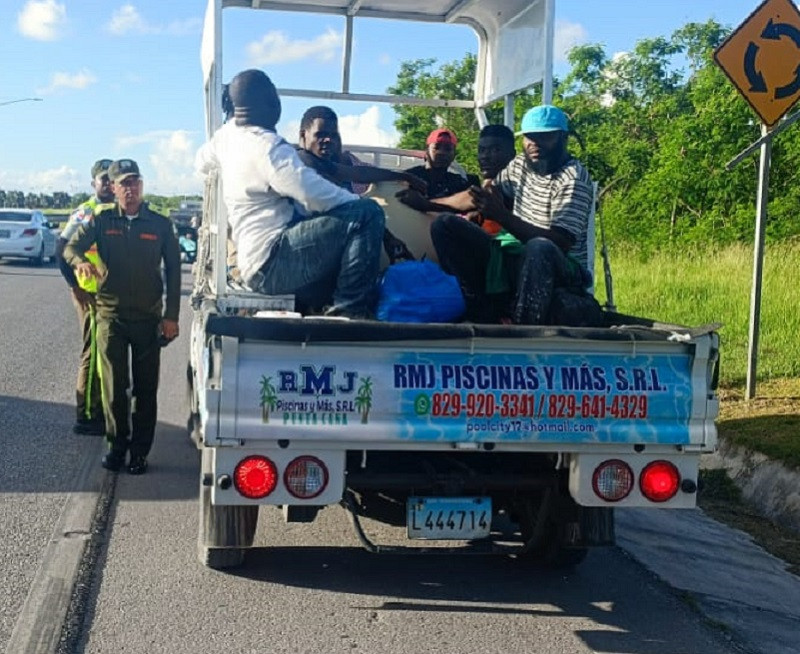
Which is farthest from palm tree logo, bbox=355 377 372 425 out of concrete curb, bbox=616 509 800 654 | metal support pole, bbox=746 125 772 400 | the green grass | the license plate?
the green grass

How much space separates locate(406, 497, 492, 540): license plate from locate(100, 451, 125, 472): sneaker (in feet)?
9.85

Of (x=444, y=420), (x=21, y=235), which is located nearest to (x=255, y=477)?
(x=444, y=420)

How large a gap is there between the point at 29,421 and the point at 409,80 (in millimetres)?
5653

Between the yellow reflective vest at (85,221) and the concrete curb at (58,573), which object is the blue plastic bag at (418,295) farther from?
the yellow reflective vest at (85,221)

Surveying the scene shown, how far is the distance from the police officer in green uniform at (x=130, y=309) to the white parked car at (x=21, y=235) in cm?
2308

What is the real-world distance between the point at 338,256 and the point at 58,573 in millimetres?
1992

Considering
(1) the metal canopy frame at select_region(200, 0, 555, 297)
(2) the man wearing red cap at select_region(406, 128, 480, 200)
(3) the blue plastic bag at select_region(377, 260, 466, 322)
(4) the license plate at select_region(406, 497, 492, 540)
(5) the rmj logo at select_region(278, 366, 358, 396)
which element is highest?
(1) the metal canopy frame at select_region(200, 0, 555, 297)

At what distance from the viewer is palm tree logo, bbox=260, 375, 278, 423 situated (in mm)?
4469

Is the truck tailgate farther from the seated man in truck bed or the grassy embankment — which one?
the grassy embankment

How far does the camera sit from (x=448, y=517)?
4.89 metres

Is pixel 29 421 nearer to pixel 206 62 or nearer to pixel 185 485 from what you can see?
pixel 185 485

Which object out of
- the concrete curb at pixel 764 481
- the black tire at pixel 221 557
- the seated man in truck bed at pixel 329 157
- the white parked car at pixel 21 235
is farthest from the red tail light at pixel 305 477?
the white parked car at pixel 21 235

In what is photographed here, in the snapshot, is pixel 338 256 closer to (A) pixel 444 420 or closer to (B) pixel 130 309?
(A) pixel 444 420

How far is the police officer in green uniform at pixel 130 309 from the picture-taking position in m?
7.18
